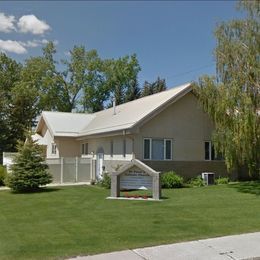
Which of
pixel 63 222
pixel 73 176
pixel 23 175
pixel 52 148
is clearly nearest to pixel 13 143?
pixel 52 148

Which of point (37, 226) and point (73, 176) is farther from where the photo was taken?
point (73, 176)

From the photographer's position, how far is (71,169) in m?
24.5

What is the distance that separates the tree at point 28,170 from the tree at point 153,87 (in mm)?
37501

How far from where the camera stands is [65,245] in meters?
8.14

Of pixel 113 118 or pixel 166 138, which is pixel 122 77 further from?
pixel 166 138

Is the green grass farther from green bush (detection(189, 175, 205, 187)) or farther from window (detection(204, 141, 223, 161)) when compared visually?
window (detection(204, 141, 223, 161))

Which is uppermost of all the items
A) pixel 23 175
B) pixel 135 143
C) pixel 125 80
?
pixel 125 80

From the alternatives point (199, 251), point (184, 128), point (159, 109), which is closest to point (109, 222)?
point (199, 251)

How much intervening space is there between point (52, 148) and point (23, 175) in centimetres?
1328

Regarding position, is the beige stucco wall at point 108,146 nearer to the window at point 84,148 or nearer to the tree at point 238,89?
the window at point 84,148

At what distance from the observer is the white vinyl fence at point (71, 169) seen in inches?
936

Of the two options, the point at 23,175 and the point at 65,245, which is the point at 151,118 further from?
the point at 65,245

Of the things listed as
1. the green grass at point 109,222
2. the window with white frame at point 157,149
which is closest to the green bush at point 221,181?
the window with white frame at point 157,149

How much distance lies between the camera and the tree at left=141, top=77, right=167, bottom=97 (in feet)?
185
